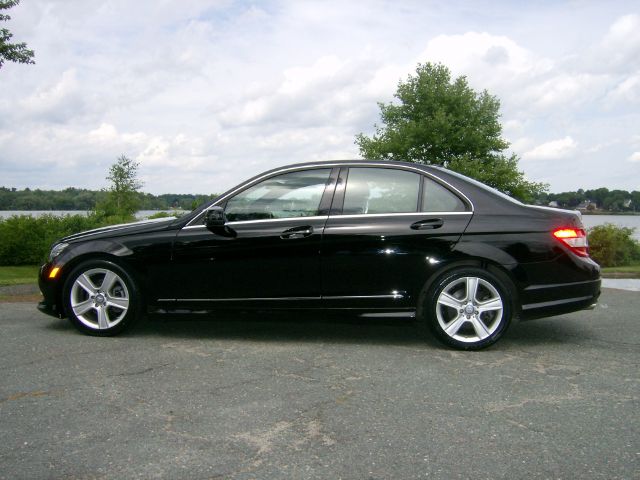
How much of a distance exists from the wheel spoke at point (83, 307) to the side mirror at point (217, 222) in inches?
51.8

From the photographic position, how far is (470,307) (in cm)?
533

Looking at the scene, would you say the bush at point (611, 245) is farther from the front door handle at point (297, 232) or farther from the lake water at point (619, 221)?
the front door handle at point (297, 232)

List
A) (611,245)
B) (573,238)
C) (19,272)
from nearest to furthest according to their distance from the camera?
1. (573,238)
2. (19,272)
3. (611,245)

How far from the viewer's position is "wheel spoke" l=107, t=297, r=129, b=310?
5816 mm

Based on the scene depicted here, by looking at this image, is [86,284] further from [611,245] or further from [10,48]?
[611,245]

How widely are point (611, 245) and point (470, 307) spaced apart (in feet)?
61.5

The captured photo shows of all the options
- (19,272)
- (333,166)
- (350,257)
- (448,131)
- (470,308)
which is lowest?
(19,272)

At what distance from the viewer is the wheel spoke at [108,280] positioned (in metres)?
5.85

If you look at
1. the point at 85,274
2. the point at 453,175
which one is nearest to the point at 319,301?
the point at 453,175

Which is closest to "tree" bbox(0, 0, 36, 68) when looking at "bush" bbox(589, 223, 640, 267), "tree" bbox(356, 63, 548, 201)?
"bush" bbox(589, 223, 640, 267)

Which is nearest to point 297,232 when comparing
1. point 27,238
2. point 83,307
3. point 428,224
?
point 428,224

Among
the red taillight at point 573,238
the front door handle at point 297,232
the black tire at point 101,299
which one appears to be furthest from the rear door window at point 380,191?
the black tire at point 101,299

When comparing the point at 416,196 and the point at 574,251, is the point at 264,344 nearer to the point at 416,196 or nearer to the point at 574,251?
the point at 416,196

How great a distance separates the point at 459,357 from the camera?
16.9 ft
